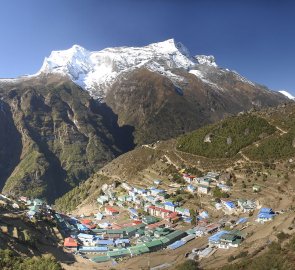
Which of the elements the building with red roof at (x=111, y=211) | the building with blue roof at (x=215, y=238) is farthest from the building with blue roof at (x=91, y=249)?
the building with red roof at (x=111, y=211)

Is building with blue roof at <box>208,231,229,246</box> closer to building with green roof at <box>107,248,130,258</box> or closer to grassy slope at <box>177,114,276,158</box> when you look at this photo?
building with green roof at <box>107,248,130,258</box>

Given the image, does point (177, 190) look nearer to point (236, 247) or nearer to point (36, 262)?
point (236, 247)

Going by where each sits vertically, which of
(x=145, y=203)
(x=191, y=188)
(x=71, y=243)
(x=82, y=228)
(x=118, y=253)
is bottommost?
(x=118, y=253)

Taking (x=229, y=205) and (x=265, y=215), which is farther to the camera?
(x=229, y=205)

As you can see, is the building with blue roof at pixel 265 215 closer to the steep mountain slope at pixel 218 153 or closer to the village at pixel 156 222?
the village at pixel 156 222

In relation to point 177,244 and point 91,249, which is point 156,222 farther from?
point 91,249

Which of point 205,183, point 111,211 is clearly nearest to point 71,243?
point 111,211

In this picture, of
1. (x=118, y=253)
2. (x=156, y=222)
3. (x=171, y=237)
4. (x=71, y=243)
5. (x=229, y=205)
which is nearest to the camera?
(x=118, y=253)

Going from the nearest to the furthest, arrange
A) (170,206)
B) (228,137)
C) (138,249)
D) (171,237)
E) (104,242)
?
(138,249)
(171,237)
(104,242)
(170,206)
(228,137)
